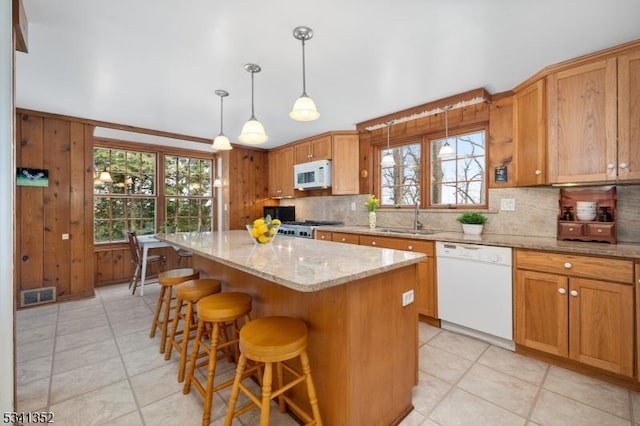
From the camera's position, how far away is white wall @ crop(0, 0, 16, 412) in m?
1.25

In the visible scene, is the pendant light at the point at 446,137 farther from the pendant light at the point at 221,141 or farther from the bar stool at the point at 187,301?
the bar stool at the point at 187,301

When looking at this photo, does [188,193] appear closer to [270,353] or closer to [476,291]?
[270,353]

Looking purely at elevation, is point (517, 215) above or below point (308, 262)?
above

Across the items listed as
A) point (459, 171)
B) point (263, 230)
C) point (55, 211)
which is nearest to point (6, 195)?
point (263, 230)

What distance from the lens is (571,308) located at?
2018 mm

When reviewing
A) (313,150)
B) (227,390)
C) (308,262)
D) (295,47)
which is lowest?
(227,390)

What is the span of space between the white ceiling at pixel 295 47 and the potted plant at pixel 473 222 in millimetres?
1247

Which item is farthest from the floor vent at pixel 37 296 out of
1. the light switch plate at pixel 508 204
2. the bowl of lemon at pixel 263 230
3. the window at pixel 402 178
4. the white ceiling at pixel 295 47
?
the light switch plate at pixel 508 204

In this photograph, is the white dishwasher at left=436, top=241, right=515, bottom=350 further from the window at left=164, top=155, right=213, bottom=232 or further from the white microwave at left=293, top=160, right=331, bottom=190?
the window at left=164, top=155, right=213, bottom=232

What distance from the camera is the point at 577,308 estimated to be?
78.5 inches

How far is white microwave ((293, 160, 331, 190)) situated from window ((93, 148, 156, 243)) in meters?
2.59

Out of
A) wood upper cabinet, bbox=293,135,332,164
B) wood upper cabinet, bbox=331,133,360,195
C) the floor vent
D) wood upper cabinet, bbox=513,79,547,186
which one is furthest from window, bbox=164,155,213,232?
wood upper cabinet, bbox=513,79,547,186

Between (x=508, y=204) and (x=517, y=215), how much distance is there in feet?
0.45

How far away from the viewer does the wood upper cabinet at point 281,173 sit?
4980 mm
